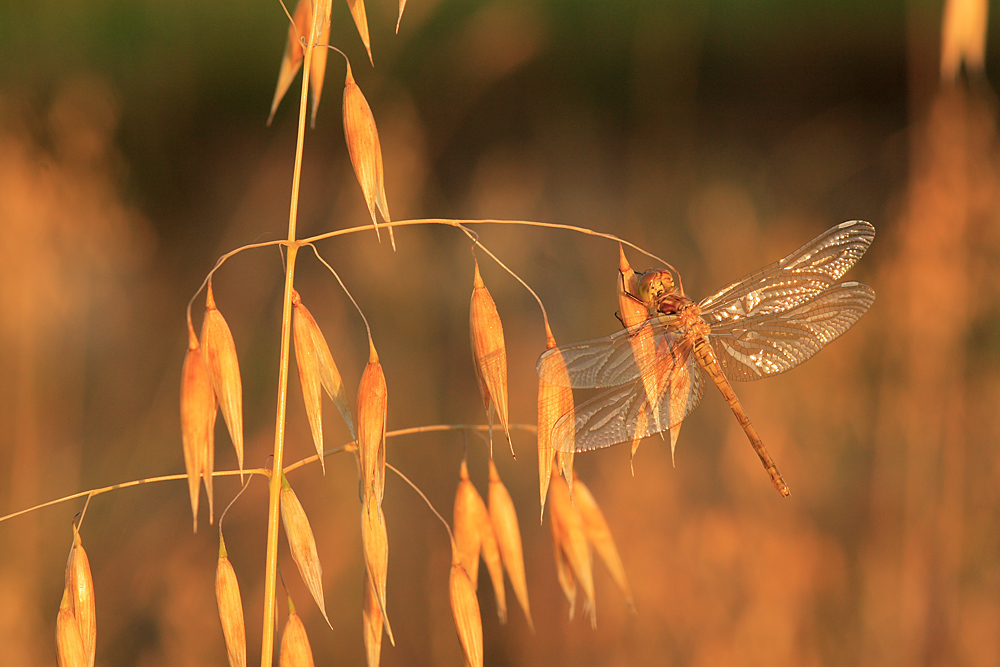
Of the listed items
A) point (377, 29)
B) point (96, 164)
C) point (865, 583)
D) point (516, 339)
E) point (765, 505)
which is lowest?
point (865, 583)

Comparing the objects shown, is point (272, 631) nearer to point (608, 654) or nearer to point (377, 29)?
point (608, 654)

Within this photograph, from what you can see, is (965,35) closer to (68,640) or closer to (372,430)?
(372,430)

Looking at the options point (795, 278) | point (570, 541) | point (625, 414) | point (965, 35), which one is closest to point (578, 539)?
point (570, 541)

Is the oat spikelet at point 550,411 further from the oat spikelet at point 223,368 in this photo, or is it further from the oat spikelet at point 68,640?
the oat spikelet at point 68,640

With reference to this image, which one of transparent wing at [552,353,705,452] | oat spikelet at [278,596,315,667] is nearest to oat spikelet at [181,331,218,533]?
oat spikelet at [278,596,315,667]

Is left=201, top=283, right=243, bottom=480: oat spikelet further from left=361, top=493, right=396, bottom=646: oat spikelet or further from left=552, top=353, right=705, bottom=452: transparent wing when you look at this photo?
left=552, top=353, right=705, bottom=452: transparent wing

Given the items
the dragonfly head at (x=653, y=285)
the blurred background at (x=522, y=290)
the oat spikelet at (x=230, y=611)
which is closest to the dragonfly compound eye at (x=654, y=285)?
the dragonfly head at (x=653, y=285)

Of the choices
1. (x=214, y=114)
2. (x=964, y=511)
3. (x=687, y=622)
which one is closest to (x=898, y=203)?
(x=964, y=511)
